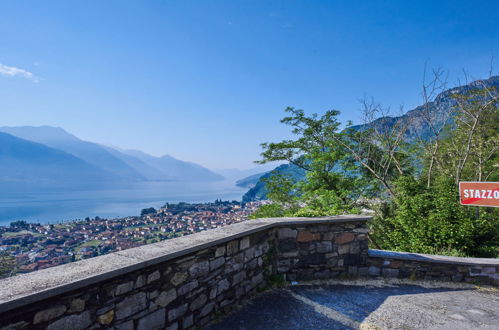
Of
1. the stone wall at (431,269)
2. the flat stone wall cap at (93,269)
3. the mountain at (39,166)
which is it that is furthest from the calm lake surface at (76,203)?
the stone wall at (431,269)

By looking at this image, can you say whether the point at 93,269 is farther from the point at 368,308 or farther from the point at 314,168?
the point at 314,168

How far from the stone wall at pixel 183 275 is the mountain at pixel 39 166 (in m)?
172

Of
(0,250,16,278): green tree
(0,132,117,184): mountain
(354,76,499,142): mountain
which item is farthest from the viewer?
(0,132,117,184): mountain

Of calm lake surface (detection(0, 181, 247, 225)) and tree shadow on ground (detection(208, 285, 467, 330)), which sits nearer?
tree shadow on ground (detection(208, 285, 467, 330))

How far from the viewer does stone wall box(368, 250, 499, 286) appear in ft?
13.6

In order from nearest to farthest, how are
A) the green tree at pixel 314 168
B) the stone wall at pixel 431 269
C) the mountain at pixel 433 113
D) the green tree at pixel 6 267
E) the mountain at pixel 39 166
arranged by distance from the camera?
1. the stone wall at pixel 431 269
2. the green tree at pixel 6 267
3. the mountain at pixel 433 113
4. the green tree at pixel 314 168
5. the mountain at pixel 39 166

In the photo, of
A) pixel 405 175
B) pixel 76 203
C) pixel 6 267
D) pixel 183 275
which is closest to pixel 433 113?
pixel 405 175

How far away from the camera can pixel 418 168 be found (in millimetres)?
9711

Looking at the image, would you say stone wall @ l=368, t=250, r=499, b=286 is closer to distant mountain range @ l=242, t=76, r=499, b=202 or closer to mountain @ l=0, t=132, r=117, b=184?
distant mountain range @ l=242, t=76, r=499, b=202

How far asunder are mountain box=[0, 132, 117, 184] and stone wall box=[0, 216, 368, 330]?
172m

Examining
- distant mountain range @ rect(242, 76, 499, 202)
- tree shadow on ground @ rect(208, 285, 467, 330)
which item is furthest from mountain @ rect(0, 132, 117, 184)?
tree shadow on ground @ rect(208, 285, 467, 330)

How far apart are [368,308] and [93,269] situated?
3.07 m

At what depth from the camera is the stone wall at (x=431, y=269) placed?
413 centimetres

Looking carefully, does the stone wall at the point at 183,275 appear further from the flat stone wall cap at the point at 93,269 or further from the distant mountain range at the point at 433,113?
the distant mountain range at the point at 433,113
